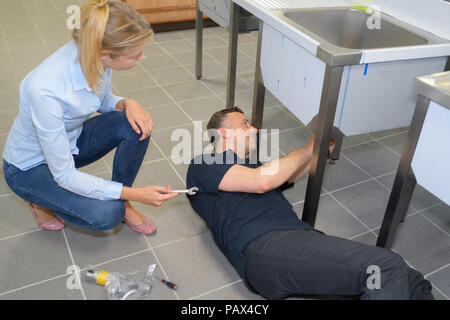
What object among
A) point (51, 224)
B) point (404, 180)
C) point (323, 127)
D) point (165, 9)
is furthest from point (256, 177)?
point (165, 9)

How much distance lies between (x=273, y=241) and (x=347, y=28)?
1.13 m

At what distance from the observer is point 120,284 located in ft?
4.97

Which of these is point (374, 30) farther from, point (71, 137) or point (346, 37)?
point (71, 137)

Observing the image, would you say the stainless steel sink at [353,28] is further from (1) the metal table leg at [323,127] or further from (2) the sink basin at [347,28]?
(1) the metal table leg at [323,127]

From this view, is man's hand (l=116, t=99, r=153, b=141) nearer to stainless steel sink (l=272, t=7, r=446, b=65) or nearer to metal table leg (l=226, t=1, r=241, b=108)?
stainless steel sink (l=272, t=7, r=446, b=65)

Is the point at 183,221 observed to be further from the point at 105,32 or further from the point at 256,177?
the point at 105,32

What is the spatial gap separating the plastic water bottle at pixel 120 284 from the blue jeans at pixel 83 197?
0.16 metres

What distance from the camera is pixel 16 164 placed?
1495mm

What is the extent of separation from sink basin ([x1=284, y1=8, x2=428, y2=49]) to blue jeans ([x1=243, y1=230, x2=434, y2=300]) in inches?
36.7

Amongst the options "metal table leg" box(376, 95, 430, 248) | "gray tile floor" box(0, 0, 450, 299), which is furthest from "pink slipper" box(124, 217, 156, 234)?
"metal table leg" box(376, 95, 430, 248)

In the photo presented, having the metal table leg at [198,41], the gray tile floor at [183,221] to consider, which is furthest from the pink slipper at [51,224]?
the metal table leg at [198,41]
